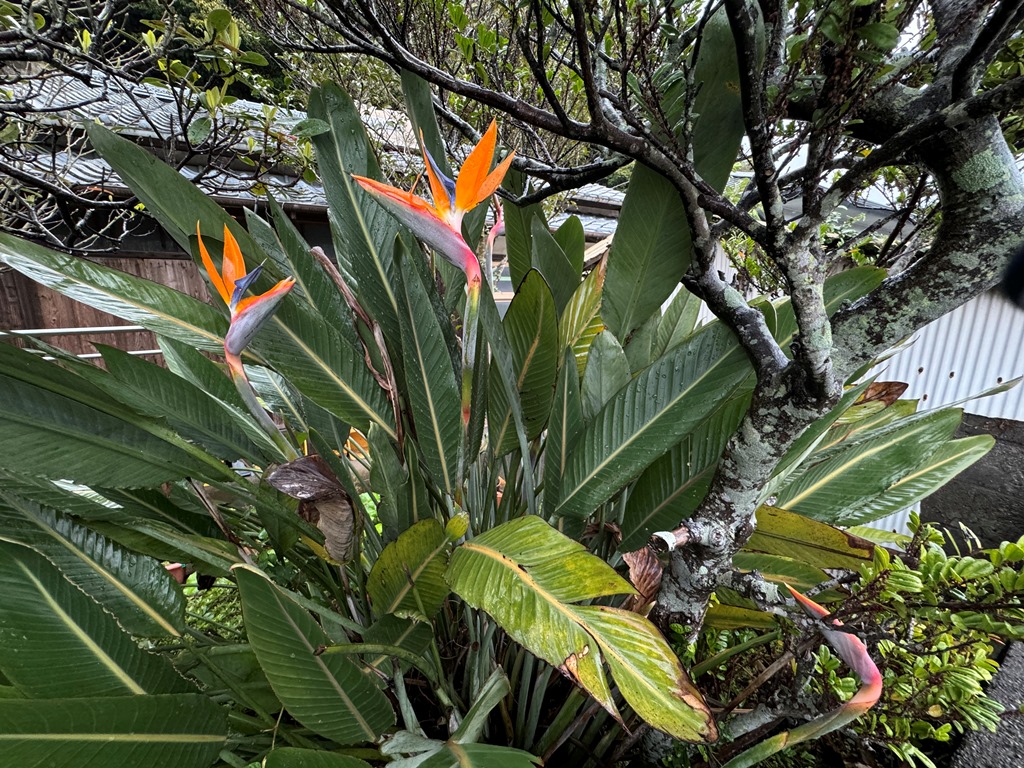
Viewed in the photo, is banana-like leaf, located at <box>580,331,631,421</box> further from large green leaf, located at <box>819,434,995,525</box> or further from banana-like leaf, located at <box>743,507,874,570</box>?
large green leaf, located at <box>819,434,995,525</box>

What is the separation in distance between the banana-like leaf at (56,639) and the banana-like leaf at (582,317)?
68 cm

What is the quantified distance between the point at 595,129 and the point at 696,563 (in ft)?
1.54

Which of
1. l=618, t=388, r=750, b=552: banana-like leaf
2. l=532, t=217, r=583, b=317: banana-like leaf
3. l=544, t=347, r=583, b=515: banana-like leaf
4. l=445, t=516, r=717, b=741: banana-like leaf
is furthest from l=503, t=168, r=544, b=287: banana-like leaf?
l=445, t=516, r=717, b=741: banana-like leaf

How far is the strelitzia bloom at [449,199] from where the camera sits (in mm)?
442

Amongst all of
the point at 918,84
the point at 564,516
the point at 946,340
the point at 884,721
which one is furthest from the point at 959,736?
the point at 946,340

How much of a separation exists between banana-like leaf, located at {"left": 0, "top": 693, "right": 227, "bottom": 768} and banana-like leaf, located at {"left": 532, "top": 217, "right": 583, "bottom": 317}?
2.09ft

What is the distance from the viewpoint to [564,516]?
2.13 feet

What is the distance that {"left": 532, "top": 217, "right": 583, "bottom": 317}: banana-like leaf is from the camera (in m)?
0.78

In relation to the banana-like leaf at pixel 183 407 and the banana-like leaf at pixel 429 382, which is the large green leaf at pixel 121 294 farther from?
the banana-like leaf at pixel 429 382

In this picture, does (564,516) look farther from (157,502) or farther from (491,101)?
(157,502)

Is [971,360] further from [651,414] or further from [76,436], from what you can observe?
[76,436]

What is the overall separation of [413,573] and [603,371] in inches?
13.7

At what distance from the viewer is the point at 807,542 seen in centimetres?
60

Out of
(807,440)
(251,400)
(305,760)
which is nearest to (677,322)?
(807,440)
